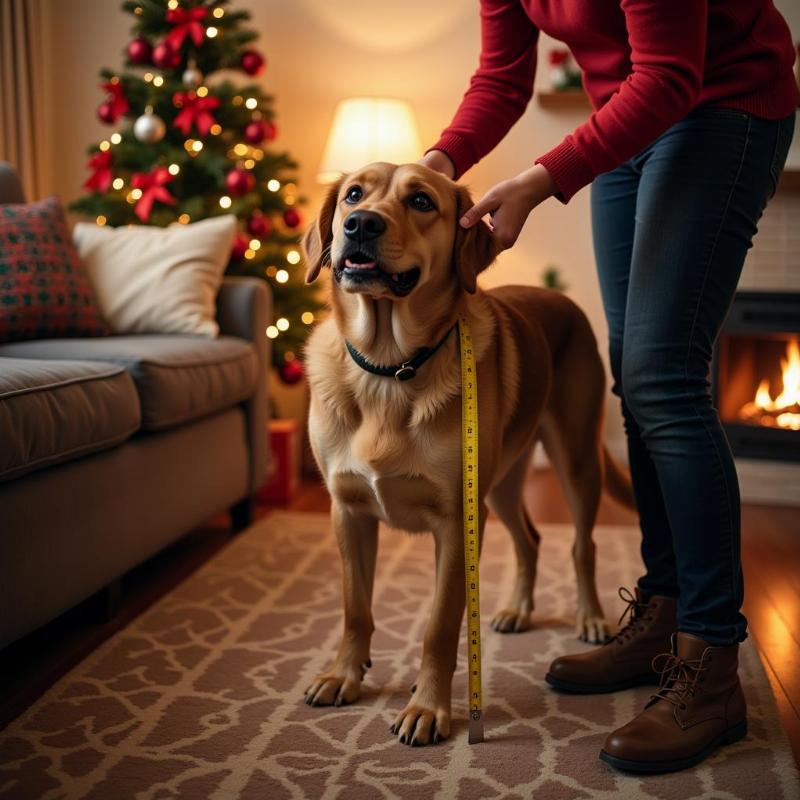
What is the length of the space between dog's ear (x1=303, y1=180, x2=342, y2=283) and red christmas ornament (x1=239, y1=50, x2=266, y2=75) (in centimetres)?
220

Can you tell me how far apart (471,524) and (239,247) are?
2.24 metres

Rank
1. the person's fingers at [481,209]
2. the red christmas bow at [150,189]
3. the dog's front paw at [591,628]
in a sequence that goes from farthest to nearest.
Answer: the red christmas bow at [150,189]
the dog's front paw at [591,628]
the person's fingers at [481,209]

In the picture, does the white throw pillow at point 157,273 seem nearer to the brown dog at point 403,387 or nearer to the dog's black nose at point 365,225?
the brown dog at point 403,387

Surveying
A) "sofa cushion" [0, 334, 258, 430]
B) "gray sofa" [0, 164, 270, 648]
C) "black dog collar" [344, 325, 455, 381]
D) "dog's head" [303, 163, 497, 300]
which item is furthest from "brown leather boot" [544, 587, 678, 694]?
"sofa cushion" [0, 334, 258, 430]

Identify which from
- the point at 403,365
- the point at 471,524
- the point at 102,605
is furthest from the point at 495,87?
the point at 102,605

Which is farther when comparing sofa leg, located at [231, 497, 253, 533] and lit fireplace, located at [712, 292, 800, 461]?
lit fireplace, located at [712, 292, 800, 461]

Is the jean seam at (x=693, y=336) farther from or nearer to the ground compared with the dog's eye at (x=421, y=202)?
nearer to the ground

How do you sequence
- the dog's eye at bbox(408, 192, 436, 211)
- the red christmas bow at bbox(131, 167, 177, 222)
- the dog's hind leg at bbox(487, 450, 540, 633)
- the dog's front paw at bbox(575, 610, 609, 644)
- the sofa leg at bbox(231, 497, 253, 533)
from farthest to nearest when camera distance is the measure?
1. the red christmas bow at bbox(131, 167, 177, 222)
2. the sofa leg at bbox(231, 497, 253, 533)
3. the dog's hind leg at bbox(487, 450, 540, 633)
4. the dog's front paw at bbox(575, 610, 609, 644)
5. the dog's eye at bbox(408, 192, 436, 211)

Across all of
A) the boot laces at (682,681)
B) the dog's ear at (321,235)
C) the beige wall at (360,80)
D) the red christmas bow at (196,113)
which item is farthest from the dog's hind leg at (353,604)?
the beige wall at (360,80)

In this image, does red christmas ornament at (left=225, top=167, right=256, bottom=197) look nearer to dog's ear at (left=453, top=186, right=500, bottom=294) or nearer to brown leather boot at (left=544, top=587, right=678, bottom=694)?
dog's ear at (left=453, top=186, right=500, bottom=294)

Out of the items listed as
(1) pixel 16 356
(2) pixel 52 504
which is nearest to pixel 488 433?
(2) pixel 52 504

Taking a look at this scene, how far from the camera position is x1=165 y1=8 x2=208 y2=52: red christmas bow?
11.5 ft

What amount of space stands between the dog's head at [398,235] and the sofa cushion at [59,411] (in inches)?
22.1

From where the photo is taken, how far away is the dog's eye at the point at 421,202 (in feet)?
5.19
